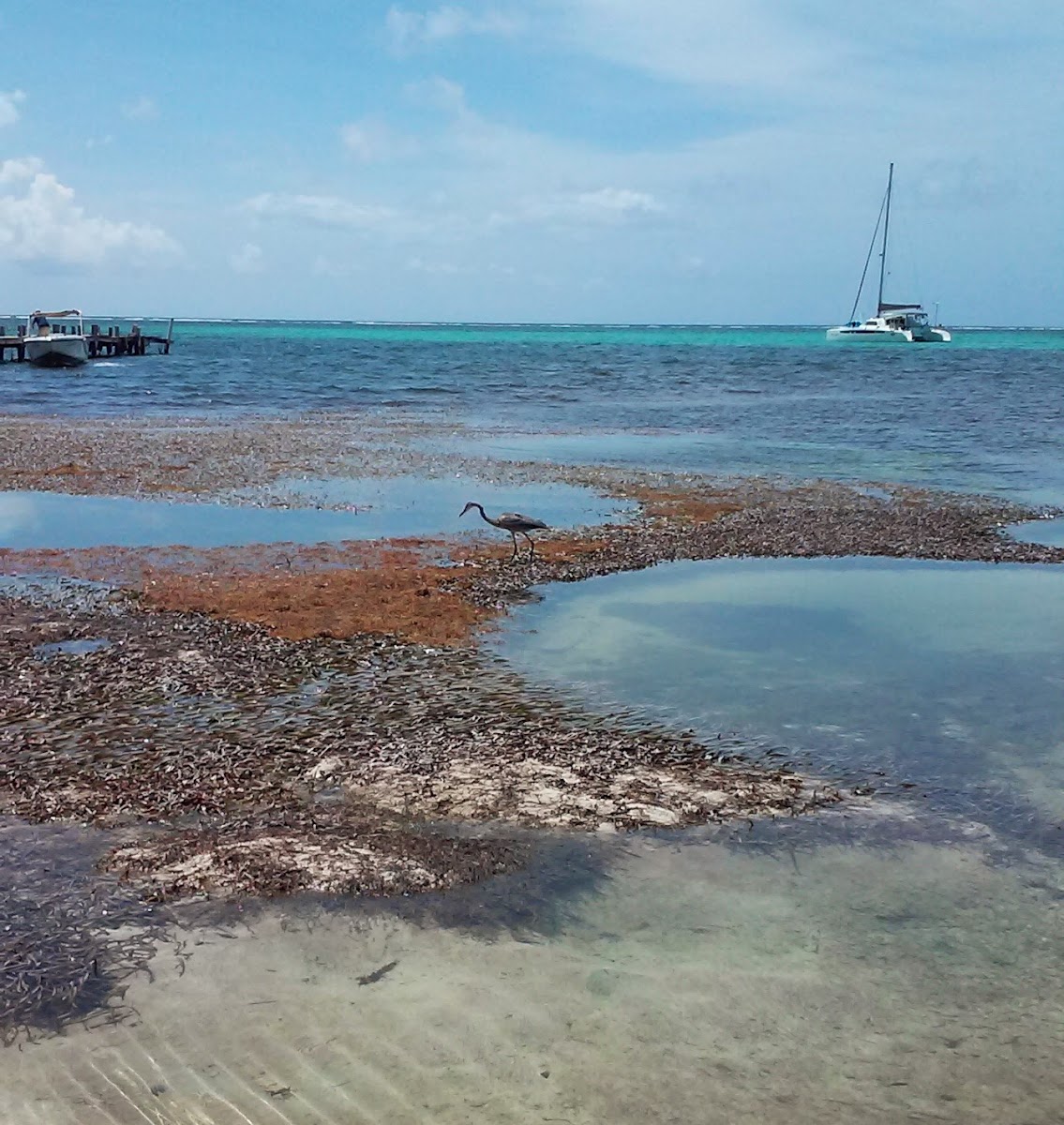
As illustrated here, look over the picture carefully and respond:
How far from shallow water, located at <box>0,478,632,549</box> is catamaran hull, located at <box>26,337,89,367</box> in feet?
145

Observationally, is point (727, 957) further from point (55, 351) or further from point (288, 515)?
point (55, 351)

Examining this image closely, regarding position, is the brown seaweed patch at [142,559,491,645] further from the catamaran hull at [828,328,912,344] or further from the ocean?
the catamaran hull at [828,328,912,344]

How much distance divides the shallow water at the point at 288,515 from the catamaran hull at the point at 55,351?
4416 centimetres

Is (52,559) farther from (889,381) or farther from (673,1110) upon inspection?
(889,381)

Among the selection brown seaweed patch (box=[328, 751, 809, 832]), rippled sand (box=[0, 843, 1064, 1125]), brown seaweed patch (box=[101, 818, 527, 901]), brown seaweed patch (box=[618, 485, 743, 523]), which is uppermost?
brown seaweed patch (box=[618, 485, 743, 523])

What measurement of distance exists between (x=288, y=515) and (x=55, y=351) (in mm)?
48400

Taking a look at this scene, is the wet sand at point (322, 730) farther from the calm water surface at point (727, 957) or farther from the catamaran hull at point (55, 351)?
the catamaran hull at point (55, 351)

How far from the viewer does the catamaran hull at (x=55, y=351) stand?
6003 cm

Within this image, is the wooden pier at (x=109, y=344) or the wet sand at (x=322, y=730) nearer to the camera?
the wet sand at (x=322, y=730)

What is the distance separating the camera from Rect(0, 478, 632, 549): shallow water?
16.3m

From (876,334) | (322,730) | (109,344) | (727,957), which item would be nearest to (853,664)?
(322,730)

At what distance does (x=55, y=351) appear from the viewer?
60500 mm

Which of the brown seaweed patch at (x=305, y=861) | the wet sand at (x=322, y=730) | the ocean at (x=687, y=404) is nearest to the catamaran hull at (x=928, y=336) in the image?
the ocean at (x=687, y=404)

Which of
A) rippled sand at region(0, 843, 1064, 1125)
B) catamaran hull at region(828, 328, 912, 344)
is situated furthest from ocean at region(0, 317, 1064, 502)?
catamaran hull at region(828, 328, 912, 344)
